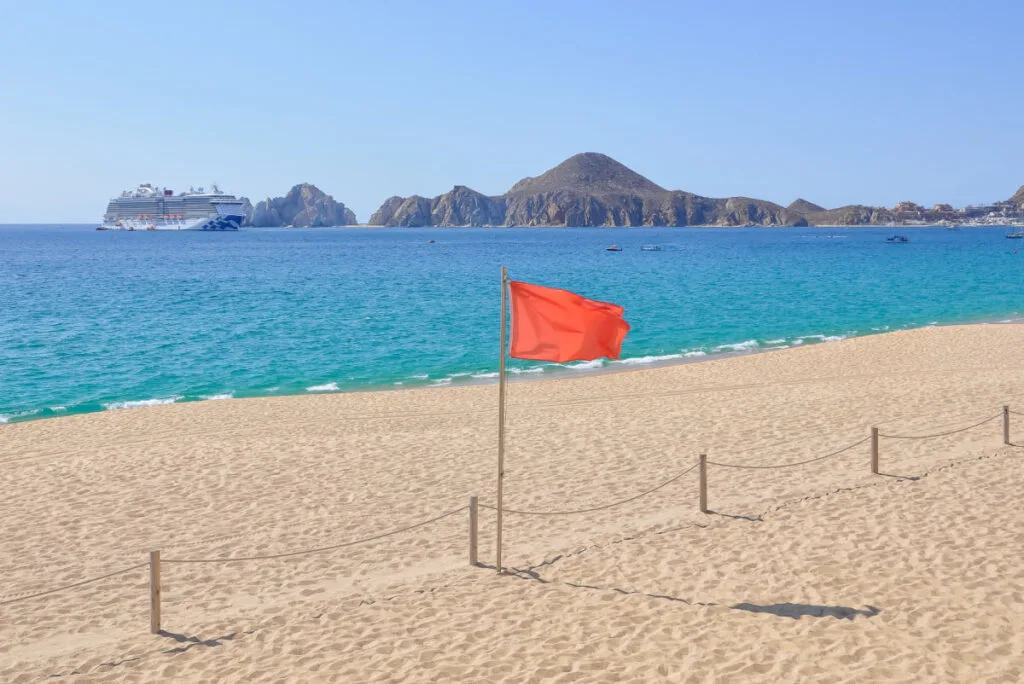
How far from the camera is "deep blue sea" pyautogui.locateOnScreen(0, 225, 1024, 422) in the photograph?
29.0 m

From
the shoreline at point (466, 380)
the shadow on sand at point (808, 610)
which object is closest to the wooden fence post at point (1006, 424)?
the shadow on sand at point (808, 610)

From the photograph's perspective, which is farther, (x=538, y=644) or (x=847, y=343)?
(x=847, y=343)

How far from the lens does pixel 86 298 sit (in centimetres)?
5653

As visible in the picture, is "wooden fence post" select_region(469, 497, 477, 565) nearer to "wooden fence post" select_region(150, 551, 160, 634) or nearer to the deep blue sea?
"wooden fence post" select_region(150, 551, 160, 634)

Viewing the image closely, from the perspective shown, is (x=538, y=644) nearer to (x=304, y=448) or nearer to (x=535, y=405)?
(x=304, y=448)

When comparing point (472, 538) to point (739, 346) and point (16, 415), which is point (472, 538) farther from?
point (739, 346)

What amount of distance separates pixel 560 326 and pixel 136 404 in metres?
18.5

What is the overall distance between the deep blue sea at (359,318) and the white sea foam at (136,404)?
144 mm

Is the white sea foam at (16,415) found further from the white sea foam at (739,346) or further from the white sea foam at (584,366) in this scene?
the white sea foam at (739,346)

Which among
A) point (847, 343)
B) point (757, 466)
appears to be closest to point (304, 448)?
point (757, 466)

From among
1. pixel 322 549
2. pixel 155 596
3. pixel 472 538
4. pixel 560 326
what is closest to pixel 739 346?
pixel 472 538

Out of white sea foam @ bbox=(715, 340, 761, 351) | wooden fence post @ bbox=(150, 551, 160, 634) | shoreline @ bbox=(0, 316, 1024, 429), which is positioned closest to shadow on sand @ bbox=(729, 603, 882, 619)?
wooden fence post @ bbox=(150, 551, 160, 634)

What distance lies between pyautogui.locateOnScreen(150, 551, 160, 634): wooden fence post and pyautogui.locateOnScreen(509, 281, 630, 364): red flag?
436cm

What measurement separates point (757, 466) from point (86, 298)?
51650 millimetres
